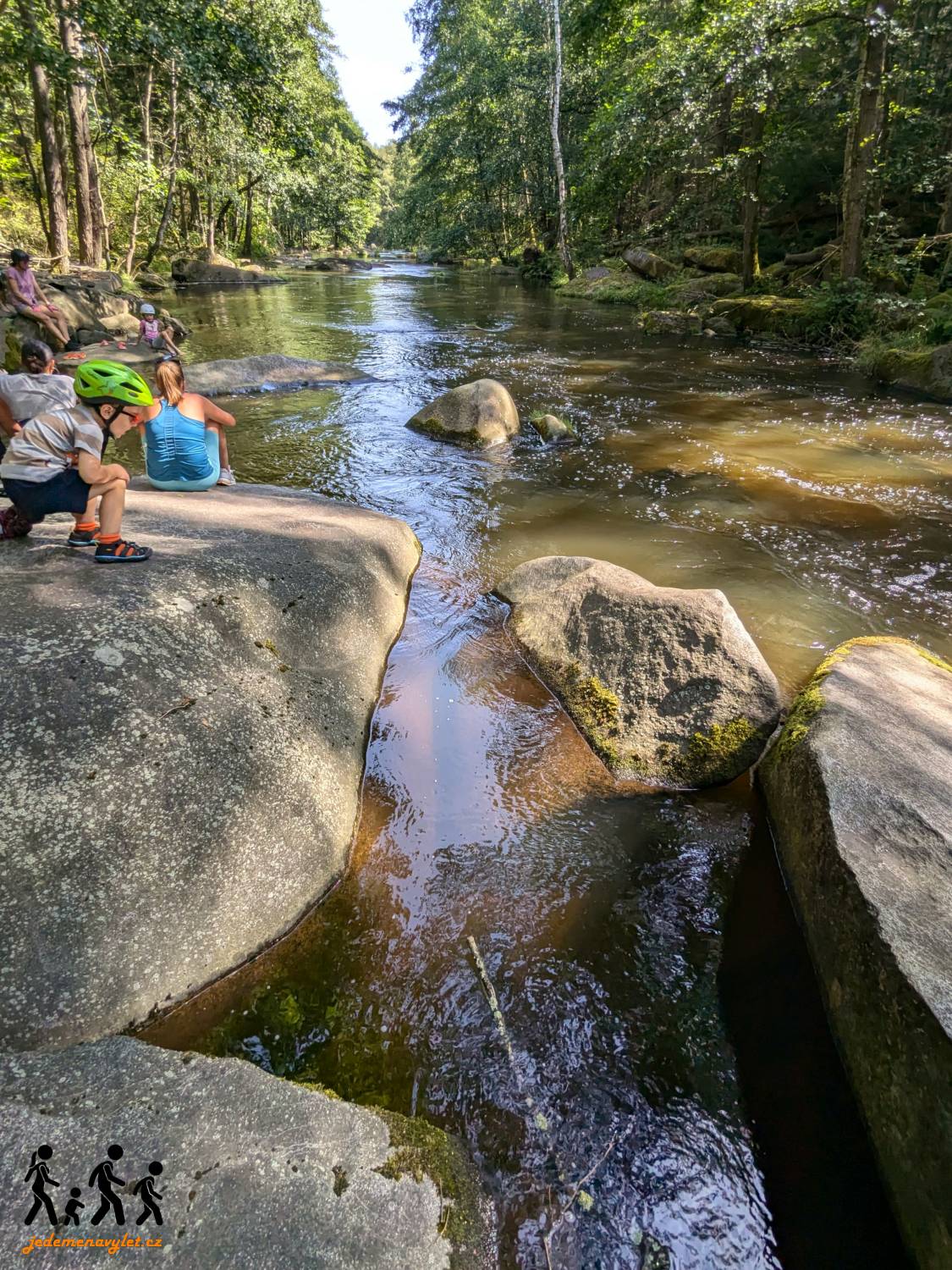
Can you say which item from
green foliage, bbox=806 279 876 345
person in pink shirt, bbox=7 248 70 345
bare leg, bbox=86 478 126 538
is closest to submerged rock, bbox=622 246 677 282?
green foliage, bbox=806 279 876 345

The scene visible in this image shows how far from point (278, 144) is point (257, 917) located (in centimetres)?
1434

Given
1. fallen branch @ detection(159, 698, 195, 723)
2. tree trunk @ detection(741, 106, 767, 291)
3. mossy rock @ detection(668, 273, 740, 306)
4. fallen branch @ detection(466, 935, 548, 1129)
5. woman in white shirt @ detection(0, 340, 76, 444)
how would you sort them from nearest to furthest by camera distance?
1. fallen branch @ detection(466, 935, 548, 1129)
2. fallen branch @ detection(159, 698, 195, 723)
3. woman in white shirt @ detection(0, 340, 76, 444)
4. tree trunk @ detection(741, 106, 767, 291)
5. mossy rock @ detection(668, 273, 740, 306)

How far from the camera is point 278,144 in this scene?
11.9 meters

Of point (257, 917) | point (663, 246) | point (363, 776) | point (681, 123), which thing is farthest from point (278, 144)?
point (663, 246)

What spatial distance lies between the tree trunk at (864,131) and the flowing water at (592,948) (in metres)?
10.1

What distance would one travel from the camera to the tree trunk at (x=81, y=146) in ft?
49.8

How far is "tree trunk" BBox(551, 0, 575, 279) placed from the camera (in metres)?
22.0

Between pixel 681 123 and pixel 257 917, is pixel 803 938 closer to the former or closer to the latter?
pixel 257 917

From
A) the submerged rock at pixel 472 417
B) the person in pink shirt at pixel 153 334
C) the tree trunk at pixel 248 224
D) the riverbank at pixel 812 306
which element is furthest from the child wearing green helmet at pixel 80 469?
the tree trunk at pixel 248 224

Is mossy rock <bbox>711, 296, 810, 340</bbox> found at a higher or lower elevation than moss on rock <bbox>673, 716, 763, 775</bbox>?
higher

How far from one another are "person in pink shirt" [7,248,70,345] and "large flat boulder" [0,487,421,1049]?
991 cm

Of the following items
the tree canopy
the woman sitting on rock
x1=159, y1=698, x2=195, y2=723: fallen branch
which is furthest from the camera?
the tree canopy

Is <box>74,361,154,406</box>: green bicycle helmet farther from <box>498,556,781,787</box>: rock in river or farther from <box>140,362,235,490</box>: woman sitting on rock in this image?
<box>498,556,781,787</box>: rock in river

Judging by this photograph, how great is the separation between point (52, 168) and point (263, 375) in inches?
487
